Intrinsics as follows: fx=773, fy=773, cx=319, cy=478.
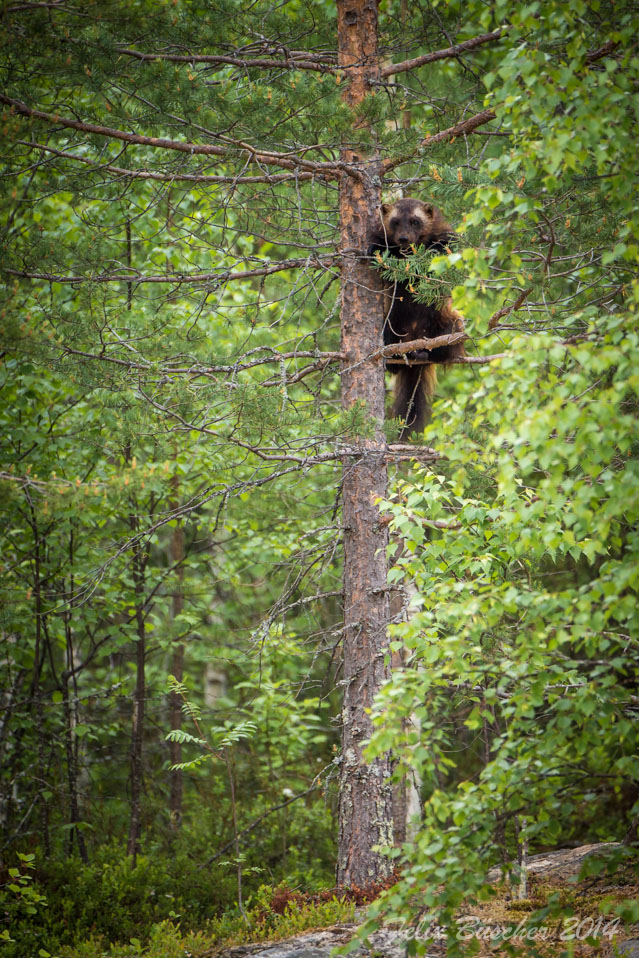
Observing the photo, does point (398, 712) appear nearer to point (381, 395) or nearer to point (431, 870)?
point (431, 870)

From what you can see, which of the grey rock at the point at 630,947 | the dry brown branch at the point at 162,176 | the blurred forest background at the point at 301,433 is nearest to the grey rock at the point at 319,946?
the blurred forest background at the point at 301,433

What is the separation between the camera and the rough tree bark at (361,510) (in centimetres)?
469

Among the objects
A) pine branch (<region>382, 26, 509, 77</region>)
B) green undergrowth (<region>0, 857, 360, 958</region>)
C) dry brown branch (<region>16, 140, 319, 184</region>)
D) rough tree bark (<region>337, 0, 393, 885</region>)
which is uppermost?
pine branch (<region>382, 26, 509, 77</region>)

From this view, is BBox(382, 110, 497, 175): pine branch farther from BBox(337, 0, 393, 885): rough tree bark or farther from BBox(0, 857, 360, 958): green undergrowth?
BBox(0, 857, 360, 958): green undergrowth

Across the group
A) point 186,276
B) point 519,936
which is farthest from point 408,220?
point 519,936

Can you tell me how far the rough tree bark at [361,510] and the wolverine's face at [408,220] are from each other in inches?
18.4

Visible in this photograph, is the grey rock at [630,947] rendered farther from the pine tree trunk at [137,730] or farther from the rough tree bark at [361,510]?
the pine tree trunk at [137,730]

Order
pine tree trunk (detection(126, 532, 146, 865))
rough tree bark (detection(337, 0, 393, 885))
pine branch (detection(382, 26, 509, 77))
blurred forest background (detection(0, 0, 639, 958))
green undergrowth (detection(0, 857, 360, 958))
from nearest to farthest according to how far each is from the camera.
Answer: blurred forest background (detection(0, 0, 639, 958)) → pine branch (detection(382, 26, 509, 77)) → rough tree bark (detection(337, 0, 393, 885)) → green undergrowth (detection(0, 857, 360, 958)) → pine tree trunk (detection(126, 532, 146, 865))

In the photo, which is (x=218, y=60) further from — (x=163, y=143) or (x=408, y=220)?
(x=408, y=220)

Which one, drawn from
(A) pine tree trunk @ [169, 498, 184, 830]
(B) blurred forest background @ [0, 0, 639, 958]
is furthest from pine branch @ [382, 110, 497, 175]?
(A) pine tree trunk @ [169, 498, 184, 830]

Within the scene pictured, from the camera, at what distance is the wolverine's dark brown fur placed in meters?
5.82

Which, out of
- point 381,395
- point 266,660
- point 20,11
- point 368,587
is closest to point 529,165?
point 381,395

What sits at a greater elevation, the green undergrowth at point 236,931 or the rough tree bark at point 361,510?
the rough tree bark at point 361,510

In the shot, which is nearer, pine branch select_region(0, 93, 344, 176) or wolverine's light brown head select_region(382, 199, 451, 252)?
pine branch select_region(0, 93, 344, 176)
